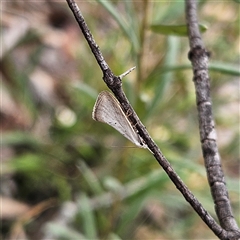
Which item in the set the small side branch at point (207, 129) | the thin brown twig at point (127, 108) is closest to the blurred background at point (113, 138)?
the small side branch at point (207, 129)

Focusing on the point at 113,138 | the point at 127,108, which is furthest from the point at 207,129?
the point at 113,138

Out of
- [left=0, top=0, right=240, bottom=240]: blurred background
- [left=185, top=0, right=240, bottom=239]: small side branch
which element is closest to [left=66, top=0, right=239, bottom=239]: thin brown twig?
[left=185, top=0, right=240, bottom=239]: small side branch

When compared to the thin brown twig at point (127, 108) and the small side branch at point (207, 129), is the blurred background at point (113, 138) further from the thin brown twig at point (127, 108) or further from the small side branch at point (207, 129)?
the thin brown twig at point (127, 108)

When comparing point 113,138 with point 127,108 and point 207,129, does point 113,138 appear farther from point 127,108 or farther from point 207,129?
point 127,108

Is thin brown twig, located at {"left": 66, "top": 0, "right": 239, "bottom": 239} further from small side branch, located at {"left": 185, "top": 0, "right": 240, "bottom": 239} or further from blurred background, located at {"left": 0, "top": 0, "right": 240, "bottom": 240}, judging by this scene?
blurred background, located at {"left": 0, "top": 0, "right": 240, "bottom": 240}

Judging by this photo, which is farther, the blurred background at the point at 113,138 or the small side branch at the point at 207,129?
the blurred background at the point at 113,138

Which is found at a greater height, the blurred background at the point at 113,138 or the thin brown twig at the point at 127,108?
the blurred background at the point at 113,138

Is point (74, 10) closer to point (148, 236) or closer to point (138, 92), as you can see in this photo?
point (138, 92)
